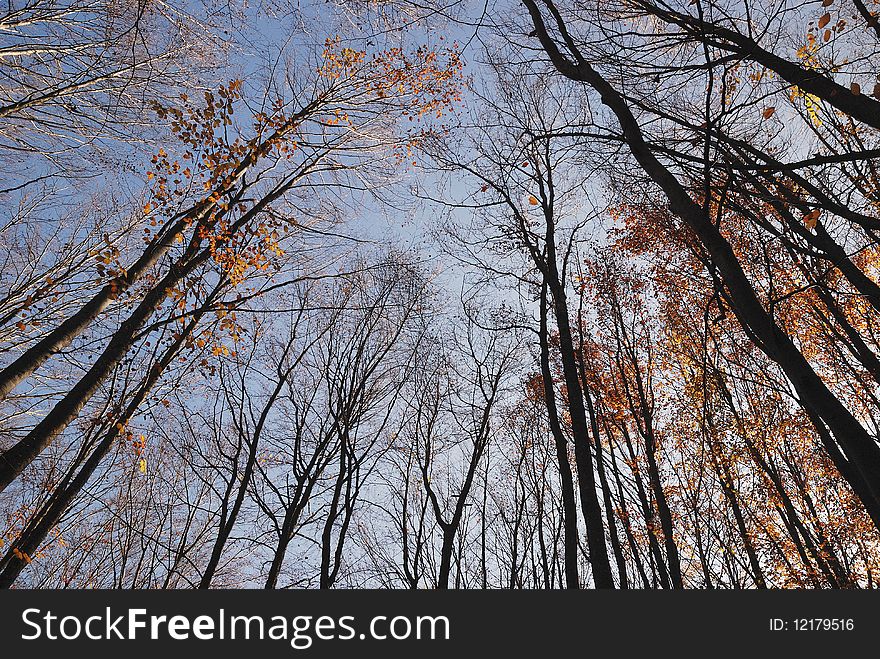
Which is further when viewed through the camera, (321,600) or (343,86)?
(343,86)

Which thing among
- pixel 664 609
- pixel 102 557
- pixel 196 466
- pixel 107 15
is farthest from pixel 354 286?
pixel 102 557

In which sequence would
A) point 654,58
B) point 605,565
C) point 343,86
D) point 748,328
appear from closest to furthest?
1. point 748,328
2. point 654,58
3. point 605,565
4. point 343,86

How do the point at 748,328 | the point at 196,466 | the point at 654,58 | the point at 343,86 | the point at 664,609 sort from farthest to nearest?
1. the point at 196,466
2. the point at 343,86
3. the point at 654,58
4. the point at 664,609
5. the point at 748,328

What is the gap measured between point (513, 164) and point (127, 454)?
31.8ft

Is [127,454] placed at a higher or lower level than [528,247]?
lower

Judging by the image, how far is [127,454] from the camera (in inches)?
388

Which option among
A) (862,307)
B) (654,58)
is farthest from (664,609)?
(862,307)

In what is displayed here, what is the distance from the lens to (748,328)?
7.85 ft

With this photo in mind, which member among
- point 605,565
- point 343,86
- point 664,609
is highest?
point 343,86

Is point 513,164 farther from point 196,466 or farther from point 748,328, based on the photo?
point 196,466

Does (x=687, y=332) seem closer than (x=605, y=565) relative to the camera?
No

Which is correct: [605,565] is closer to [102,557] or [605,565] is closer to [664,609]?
[664,609]

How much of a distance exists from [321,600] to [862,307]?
9.60m

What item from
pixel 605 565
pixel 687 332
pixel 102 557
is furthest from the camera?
pixel 102 557
